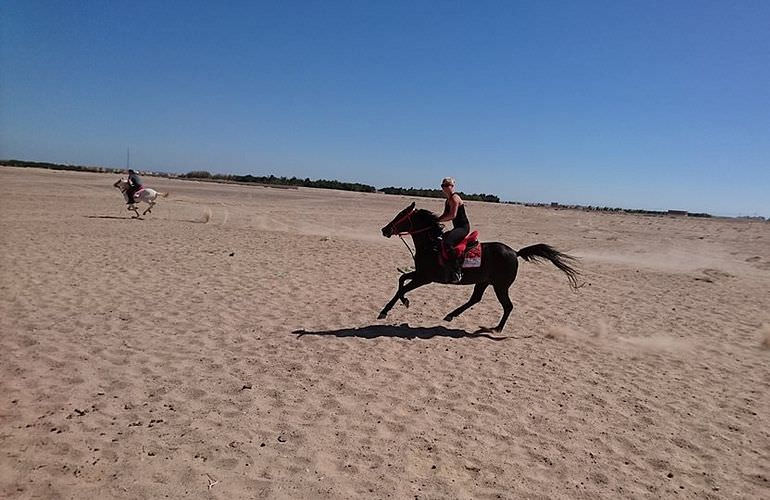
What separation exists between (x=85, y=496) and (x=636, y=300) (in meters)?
12.1

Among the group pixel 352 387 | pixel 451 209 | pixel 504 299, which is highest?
pixel 451 209

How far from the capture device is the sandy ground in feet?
13.6

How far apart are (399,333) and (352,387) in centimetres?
245

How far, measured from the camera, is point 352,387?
586 centimetres

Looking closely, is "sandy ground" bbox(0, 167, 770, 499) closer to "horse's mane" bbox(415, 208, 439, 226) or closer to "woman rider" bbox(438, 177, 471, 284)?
"woman rider" bbox(438, 177, 471, 284)

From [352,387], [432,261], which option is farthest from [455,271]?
[352,387]

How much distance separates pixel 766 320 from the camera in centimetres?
1085

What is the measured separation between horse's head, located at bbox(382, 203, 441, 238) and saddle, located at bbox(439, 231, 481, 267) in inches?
16.0

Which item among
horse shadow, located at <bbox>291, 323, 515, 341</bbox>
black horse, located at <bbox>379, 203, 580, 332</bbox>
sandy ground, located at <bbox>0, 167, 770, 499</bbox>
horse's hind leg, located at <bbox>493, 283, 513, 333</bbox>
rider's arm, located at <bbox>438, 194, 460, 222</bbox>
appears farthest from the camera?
horse's hind leg, located at <bbox>493, 283, 513, 333</bbox>

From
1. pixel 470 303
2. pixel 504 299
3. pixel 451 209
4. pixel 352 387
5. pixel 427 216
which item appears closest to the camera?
pixel 352 387

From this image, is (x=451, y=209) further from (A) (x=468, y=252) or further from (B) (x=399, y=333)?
(B) (x=399, y=333)

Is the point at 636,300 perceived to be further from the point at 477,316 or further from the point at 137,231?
the point at 137,231

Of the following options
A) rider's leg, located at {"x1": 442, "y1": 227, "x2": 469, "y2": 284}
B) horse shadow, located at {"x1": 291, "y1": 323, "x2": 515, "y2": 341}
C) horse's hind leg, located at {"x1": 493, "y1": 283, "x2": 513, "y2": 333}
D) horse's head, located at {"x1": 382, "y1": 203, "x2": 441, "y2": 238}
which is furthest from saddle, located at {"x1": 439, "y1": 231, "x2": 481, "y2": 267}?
horse shadow, located at {"x1": 291, "y1": 323, "x2": 515, "y2": 341}

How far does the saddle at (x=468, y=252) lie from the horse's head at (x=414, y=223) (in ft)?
1.34
